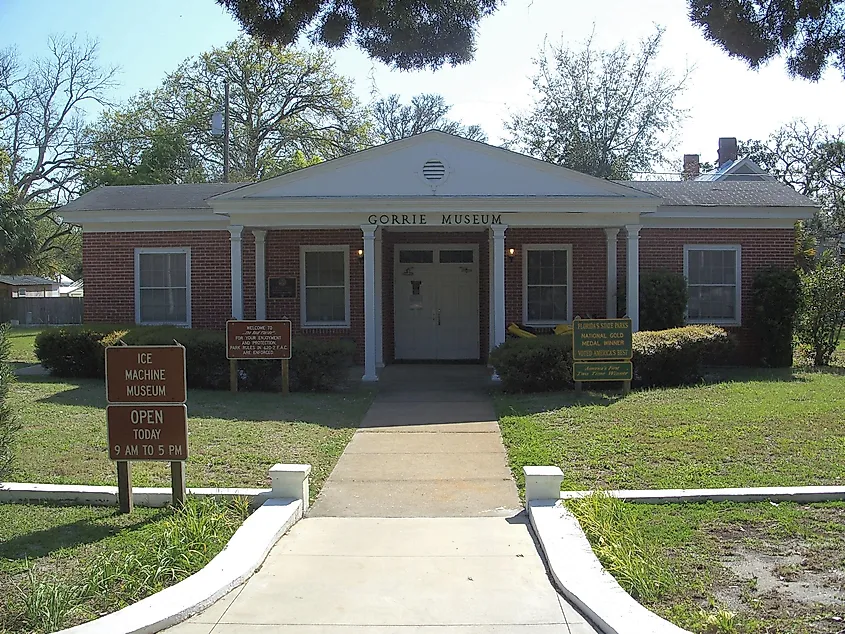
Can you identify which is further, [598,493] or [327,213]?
[327,213]

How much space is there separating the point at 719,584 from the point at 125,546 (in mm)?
3826

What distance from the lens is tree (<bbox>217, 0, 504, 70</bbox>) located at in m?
6.23

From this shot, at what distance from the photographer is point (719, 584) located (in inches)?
194

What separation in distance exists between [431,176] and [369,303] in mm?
2440

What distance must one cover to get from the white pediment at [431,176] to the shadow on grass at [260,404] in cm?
360

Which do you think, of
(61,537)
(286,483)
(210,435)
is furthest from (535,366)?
(61,537)

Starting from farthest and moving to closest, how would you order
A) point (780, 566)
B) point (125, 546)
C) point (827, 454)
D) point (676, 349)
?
point (676, 349) < point (827, 454) < point (125, 546) < point (780, 566)

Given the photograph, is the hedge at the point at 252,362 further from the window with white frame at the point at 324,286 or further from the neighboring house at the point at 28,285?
the neighboring house at the point at 28,285

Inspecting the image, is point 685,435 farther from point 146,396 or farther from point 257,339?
point 257,339

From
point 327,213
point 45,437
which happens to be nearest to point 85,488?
point 45,437

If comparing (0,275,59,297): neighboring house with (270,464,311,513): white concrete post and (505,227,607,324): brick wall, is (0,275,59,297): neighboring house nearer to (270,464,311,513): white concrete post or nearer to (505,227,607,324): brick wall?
(505,227,607,324): brick wall

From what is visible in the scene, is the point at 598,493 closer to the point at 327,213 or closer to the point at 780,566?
the point at 780,566

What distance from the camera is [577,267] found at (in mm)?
16891

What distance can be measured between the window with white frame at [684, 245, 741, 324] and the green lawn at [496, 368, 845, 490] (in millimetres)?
3913
